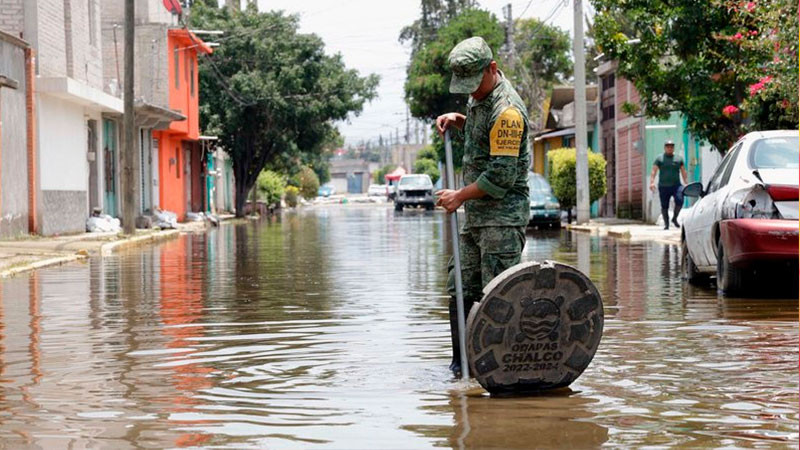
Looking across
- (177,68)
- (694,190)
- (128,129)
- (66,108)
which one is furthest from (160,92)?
(694,190)

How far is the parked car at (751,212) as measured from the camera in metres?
11.7

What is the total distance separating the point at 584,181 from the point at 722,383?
27.6 metres

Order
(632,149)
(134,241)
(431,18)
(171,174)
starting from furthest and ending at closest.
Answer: (431,18) < (171,174) < (632,149) < (134,241)

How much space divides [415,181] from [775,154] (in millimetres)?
53303

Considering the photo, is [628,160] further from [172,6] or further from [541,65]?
[541,65]

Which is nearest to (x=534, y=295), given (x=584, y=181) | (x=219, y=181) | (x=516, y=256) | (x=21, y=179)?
(x=516, y=256)

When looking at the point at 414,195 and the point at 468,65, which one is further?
the point at 414,195

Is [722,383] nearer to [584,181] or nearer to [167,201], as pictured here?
[584,181]

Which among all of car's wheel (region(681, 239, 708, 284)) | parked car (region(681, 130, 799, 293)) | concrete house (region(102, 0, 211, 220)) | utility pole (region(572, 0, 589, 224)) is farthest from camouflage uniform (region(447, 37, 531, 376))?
concrete house (region(102, 0, 211, 220))

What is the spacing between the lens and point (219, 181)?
65938mm

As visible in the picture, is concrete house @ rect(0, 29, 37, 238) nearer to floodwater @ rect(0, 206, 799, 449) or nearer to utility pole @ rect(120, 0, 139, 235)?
utility pole @ rect(120, 0, 139, 235)

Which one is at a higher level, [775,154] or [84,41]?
[84,41]

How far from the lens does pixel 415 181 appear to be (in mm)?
65938

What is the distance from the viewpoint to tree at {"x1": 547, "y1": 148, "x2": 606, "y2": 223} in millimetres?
37188
